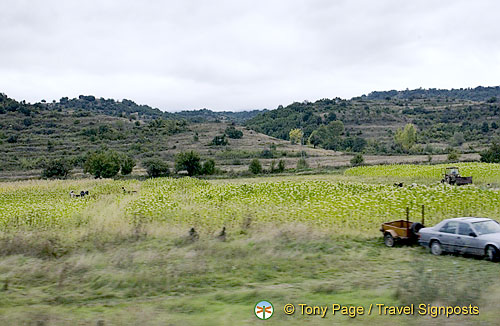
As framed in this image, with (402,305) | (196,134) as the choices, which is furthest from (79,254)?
(196,134)

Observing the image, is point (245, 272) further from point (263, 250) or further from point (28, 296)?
point (28, 296)

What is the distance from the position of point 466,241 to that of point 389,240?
2416mm

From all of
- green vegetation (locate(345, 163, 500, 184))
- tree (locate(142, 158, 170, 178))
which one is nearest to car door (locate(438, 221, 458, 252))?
green vegetation (locate(345, 163, 500, 184))

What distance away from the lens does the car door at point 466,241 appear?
1200cm

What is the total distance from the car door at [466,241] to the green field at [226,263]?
246 mm

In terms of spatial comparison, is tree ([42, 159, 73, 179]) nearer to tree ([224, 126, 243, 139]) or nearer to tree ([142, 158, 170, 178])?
tree ([142, 158, 170, 178])

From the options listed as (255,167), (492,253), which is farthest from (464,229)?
(255,167)

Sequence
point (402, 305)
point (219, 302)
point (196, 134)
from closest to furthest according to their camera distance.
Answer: point (402, 305) → point (219, 302) → point (196, 134)

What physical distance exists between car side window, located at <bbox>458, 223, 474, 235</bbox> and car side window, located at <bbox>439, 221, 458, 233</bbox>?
4.8 inches

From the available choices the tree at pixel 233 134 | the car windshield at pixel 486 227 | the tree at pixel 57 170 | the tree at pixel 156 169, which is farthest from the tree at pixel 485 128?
the car windshield at pixel 486 227

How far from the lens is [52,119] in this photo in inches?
3868

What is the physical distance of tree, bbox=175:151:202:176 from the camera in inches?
1944

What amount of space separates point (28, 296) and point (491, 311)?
9.40 meters

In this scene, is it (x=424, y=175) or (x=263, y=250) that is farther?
(x=424, y=175)
